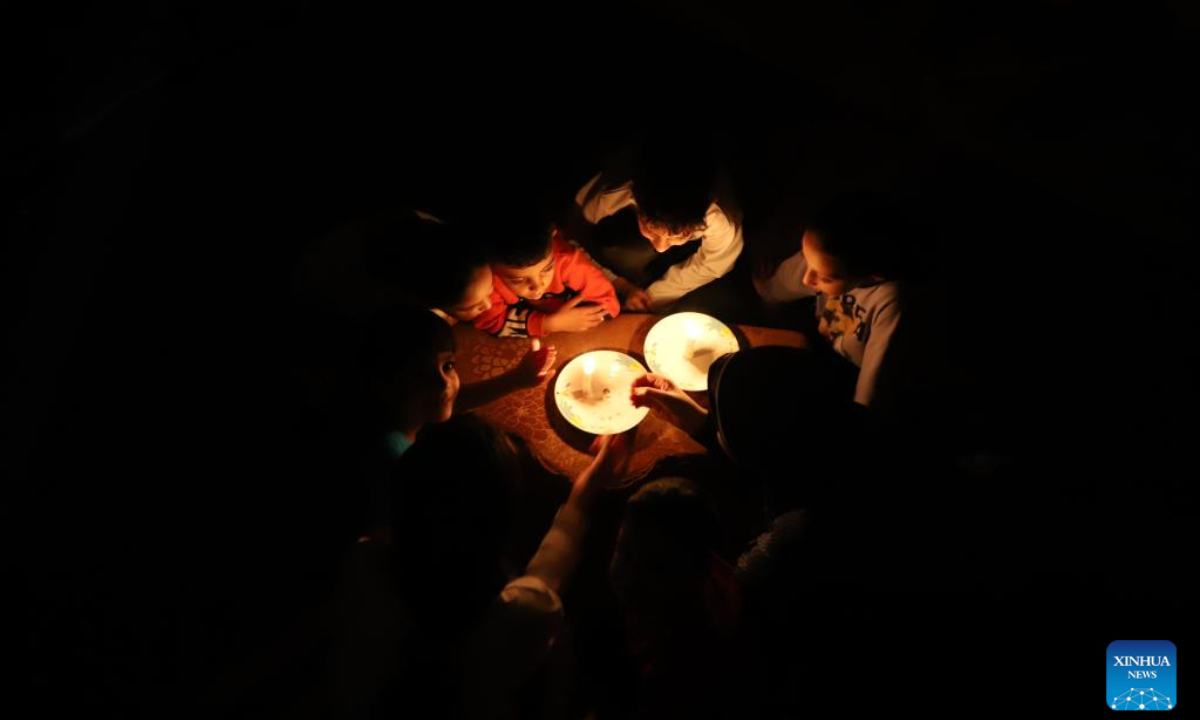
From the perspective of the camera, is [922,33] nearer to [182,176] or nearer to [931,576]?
[931,576]

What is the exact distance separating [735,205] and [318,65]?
3113 mm

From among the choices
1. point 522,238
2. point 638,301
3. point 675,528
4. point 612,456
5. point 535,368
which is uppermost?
point 638,301

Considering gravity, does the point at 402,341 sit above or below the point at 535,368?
below

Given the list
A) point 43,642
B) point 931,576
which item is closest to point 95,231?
point 43,642

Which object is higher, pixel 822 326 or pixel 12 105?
pixel 822 326

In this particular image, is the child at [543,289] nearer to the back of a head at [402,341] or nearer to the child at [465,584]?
the back of a head at [402,341]

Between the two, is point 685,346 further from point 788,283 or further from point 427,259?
point 427,259

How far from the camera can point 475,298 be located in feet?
5.67

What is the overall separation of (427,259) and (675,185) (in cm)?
96

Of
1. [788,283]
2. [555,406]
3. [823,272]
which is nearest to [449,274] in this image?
[555,406]

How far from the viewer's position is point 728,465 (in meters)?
1.69

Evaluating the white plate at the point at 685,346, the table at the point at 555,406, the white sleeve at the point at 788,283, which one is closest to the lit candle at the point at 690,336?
the white plate at the point at 685,346

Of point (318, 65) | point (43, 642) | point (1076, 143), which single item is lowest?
point (43, 642)

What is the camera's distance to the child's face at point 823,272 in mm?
1736
